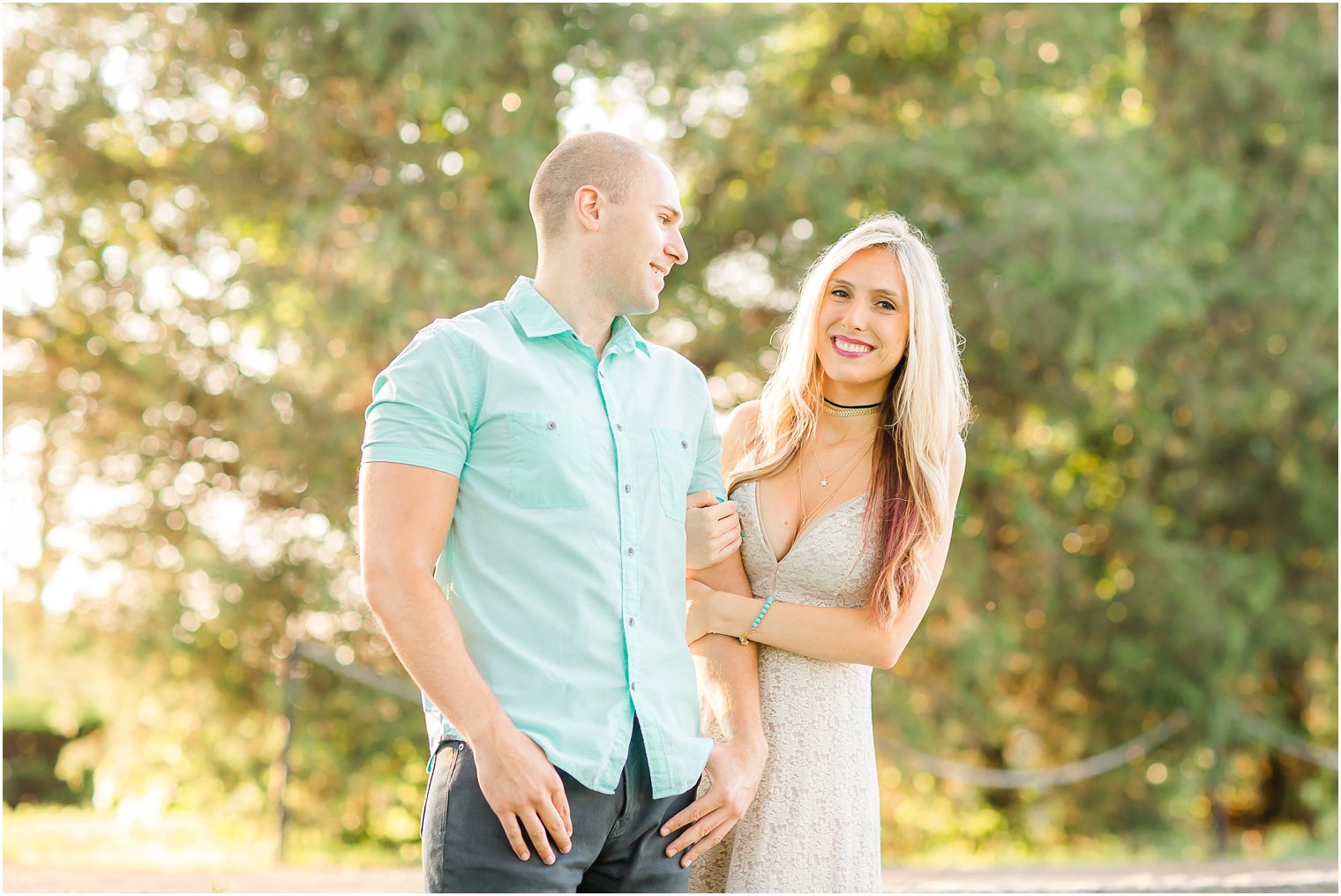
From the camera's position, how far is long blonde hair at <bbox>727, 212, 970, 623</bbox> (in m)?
2.61

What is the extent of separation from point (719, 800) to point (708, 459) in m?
0.65

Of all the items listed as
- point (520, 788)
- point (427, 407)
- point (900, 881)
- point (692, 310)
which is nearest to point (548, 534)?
point (427, 407)

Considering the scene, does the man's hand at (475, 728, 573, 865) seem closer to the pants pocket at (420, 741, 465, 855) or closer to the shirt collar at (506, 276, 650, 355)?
the pants pocket at (420, 741, 465, 855)

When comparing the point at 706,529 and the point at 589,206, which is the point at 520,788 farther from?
the point at 589,206

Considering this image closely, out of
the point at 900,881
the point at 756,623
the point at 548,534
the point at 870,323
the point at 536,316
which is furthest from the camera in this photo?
the point at 900,881

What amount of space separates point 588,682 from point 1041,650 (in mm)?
8462

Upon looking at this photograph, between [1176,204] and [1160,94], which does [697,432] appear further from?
[1160,94]

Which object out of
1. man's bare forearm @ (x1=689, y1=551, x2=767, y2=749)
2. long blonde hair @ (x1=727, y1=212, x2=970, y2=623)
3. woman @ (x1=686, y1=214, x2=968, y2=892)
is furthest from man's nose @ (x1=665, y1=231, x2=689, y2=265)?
man's bare forearm @ (x1=689, y1=551, x2=767, y2=749)

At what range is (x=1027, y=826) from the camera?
10.3 meters

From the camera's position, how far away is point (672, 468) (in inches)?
87.7

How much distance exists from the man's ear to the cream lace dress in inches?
33.2

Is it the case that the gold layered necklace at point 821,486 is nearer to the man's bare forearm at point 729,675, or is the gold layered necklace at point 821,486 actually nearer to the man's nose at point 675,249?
the man's bare forearm at point 729,675

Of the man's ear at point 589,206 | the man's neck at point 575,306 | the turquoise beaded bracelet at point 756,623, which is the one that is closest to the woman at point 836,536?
the turquoise beaded bracelet at point 756,623

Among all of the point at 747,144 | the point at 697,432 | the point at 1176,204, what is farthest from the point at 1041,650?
the point at 697,432
